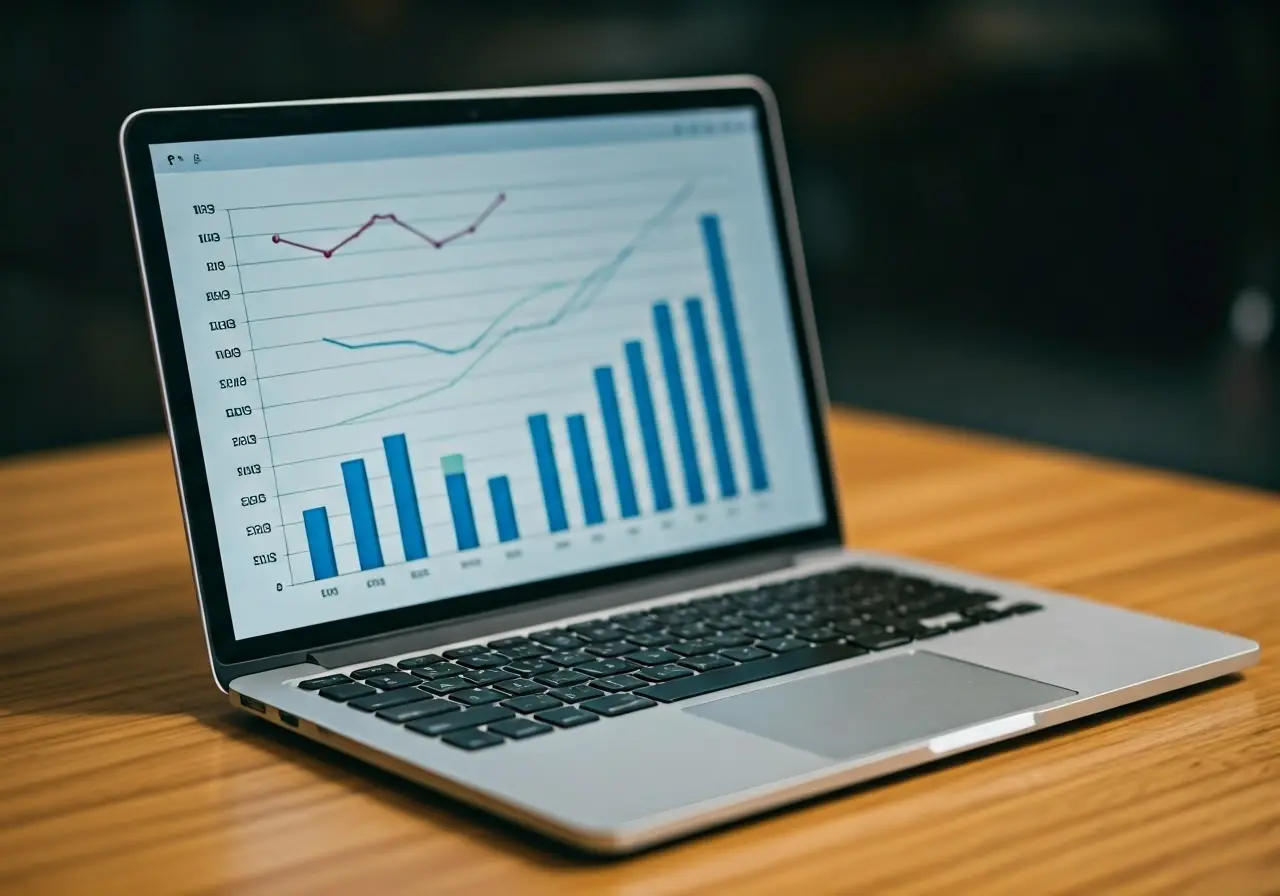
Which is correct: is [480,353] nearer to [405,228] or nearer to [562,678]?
[405,228]

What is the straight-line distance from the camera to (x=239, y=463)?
2.51ft

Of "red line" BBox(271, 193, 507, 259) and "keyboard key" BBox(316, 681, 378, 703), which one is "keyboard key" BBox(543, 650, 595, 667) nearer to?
"keyboard key" BBox(316, 681, 378, 703)

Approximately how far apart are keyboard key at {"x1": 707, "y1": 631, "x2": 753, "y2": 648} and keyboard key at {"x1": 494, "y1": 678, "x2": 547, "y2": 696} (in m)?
0.11

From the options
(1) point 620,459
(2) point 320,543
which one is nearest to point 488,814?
(2) point 320,543

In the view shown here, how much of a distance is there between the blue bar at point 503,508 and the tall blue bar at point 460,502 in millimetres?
14

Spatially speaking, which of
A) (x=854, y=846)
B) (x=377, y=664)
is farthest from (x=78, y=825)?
(x=854, y=846)

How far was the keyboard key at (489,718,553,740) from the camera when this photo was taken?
2.10 feet

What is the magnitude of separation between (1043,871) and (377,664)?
0.34m

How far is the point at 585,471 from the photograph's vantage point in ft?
2.89

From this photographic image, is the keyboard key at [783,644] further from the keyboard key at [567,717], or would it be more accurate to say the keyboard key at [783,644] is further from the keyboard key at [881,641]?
the keyboard key at [567,717]

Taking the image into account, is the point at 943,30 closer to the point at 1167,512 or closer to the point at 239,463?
the point at 1167,512

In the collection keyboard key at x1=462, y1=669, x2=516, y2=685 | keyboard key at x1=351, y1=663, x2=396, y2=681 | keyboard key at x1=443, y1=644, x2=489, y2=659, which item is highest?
keyboard key at x1=351, y1=663, x2=396, y2=681

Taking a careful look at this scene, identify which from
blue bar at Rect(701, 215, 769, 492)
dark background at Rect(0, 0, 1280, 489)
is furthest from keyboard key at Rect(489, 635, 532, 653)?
dark background at Rect(0, 0, 1280, 489)

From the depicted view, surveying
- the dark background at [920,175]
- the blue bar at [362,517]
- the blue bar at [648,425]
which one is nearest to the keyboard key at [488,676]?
the blue bar at [362,517]
